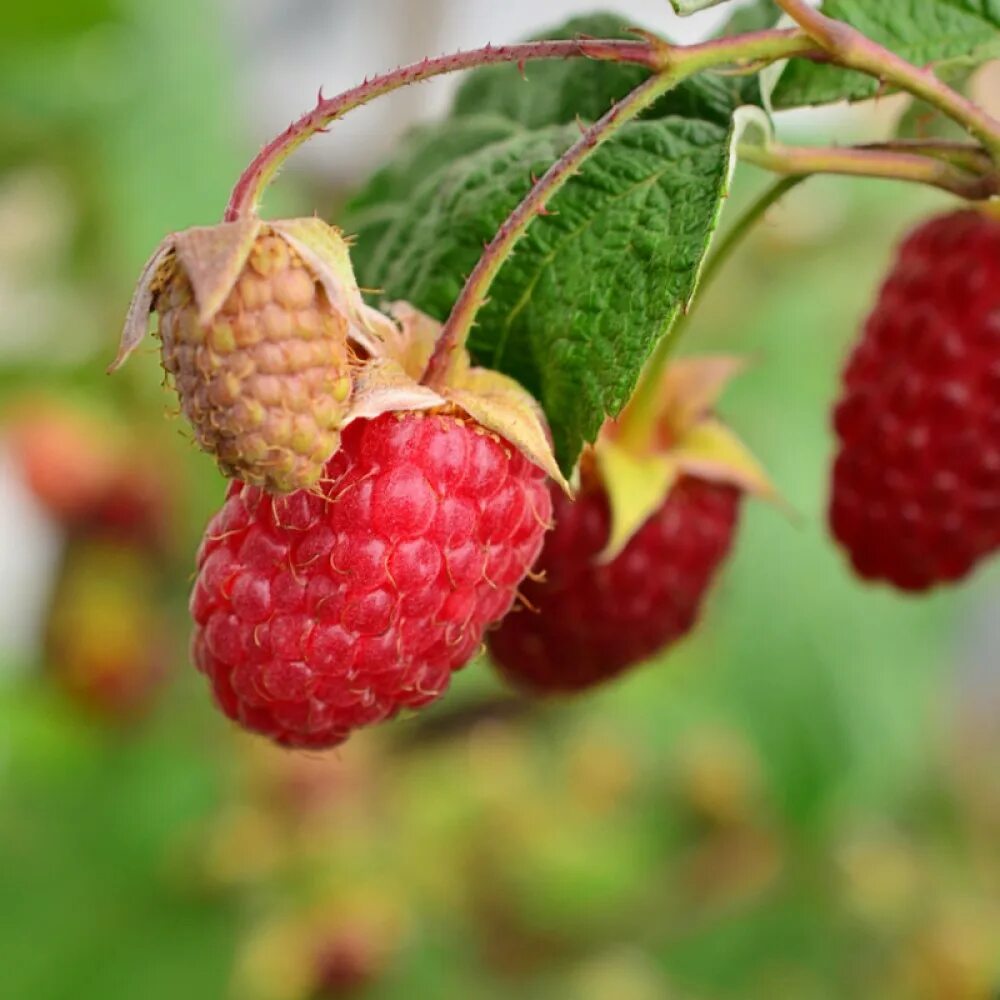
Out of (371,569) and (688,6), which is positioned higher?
(688,6)

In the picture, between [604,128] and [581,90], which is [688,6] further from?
[581,90]

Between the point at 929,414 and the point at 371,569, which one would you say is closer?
the point at 371,569

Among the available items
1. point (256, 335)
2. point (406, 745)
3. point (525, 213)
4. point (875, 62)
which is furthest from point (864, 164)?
point (406, 745)

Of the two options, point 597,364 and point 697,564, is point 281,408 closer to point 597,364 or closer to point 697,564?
point 597,364

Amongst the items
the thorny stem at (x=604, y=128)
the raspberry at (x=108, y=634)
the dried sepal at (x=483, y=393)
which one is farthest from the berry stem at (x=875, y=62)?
the raspberry at (x=108, y=634)

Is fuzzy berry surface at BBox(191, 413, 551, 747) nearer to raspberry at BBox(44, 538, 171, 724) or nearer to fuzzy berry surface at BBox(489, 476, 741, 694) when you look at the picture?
fuzzy berry surface at BBox(489, 476, 741, 694)

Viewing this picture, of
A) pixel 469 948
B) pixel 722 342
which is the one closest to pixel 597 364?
pixel 722 342

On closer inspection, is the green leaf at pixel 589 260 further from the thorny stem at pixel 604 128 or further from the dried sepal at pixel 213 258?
the dried sepal at pixel 213 258

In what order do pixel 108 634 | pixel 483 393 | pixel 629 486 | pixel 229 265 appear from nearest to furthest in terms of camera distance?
1. pixel 229 265
2. pixel 483 393
3. pixel 629 486
4. pixel 108 634
